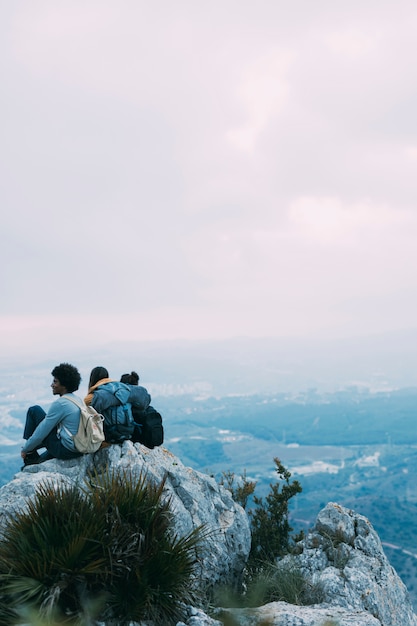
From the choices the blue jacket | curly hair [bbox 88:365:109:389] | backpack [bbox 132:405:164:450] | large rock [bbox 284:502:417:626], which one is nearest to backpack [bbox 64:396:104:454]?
the blue jacket

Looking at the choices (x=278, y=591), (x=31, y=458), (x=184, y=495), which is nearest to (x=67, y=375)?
(x=31, y=458)

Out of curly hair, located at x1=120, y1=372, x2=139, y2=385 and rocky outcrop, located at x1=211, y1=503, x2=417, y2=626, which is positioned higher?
curly hair, located at x1=120, y1=372, x2=139, y2=385

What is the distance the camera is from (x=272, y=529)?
35.8ft

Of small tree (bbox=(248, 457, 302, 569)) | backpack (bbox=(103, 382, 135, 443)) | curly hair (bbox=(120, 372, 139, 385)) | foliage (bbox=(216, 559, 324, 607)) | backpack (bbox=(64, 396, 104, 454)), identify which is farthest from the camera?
small tree (bbox=(248, 457, 302, 569))

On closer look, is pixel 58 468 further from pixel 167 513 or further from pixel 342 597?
pixel 342 597

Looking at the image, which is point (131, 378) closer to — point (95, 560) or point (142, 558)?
point (142, 558)

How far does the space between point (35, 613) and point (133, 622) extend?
1.01 meters

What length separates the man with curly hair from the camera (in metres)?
8.35

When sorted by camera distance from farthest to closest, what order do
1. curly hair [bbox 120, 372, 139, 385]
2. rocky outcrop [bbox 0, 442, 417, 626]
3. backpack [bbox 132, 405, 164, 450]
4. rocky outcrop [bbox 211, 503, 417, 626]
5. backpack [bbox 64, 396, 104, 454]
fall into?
curly hair [bbox 120, 372, 139, 385] → backpack [bbox 132, 405, 164, 450] → backpack [bbox 64, 396, 104, 454] → rocky outcrop [bbox 0, 442, 417, 626] → rocky outcrop [bbox 211, 503, 417, 626]

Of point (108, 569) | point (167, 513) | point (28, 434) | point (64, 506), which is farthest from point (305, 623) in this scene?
point (28, 434)

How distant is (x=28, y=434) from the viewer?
361 inches

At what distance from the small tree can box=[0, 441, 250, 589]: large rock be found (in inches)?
37.0

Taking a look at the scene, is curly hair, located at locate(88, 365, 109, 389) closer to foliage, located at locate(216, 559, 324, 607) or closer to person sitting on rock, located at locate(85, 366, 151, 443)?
person sitting on rock, located at locate(85, 366, 151, 443)

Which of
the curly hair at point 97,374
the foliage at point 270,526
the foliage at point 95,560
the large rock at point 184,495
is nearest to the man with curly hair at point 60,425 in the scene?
the large rock at point 184,495
